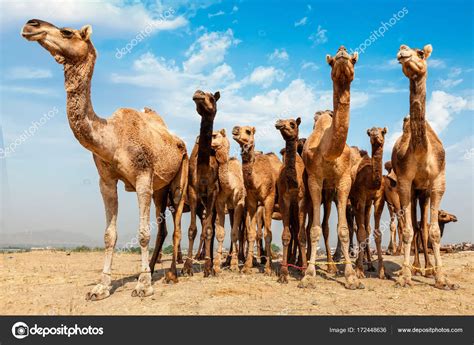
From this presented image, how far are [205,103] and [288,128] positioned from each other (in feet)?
6.32

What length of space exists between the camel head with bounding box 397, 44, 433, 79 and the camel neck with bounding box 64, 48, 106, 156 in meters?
6.21

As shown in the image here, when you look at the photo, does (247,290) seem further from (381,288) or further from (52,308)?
(52,308)

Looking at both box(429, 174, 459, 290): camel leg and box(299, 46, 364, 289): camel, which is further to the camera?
box(429, 174, 459, 290): camel leg

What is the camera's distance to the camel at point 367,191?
32.2 ft

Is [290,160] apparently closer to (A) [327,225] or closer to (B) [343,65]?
(B) [343,65]

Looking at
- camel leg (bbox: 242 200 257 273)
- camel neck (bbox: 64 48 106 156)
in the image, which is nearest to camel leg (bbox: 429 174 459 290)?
camel leg (bbox: 242 200 257 273)

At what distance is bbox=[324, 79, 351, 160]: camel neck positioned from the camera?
26.8ft

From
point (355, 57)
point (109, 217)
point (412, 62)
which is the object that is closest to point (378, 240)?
point (412, 62)

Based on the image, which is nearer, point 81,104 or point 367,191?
point 81,104

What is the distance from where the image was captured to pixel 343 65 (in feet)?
26.0

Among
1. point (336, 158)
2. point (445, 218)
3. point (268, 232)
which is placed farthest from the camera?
point (445, 218)

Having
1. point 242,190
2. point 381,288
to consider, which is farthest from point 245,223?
point 381,288

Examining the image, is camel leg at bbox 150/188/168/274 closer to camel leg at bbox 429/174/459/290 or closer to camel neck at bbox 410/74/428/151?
camel neck at bbox 410/74/428/151

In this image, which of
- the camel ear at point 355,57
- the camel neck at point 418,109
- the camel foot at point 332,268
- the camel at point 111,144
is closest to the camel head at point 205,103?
the camel at point 111,144
